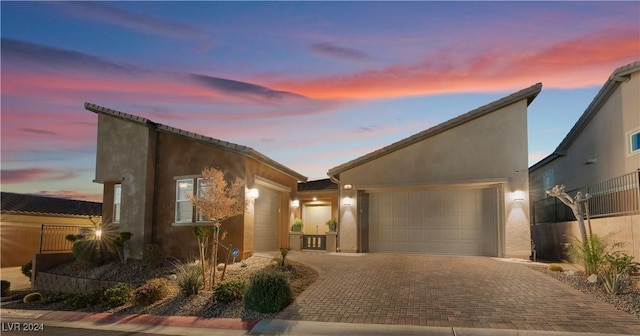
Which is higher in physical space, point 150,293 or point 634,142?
point 634,142

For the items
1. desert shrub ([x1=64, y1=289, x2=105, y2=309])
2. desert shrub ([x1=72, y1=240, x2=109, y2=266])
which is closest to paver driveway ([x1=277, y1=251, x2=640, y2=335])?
desert shrub ([x1=64, y1=289, x2=105, y2=309])

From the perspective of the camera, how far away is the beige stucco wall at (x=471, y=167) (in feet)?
49.4

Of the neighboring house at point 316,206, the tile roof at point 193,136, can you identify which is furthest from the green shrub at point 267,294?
the neighboring house at point 316,206

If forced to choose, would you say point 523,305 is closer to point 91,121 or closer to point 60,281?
point 60,281

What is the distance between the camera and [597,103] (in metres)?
15.7

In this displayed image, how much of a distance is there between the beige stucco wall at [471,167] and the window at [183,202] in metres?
5.81

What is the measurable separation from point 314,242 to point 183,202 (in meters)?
6.68

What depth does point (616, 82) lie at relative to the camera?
14.2 metres

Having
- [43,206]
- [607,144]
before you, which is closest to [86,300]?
[43,206]

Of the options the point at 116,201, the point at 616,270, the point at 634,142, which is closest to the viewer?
the point at 616,270

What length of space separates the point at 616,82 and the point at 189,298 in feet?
46.5

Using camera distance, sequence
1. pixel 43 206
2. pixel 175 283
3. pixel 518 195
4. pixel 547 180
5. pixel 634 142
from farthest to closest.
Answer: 1. pixel 43 206
2. pixel 547 180
3. pixel 518 195
4. pixel 634 142
5. pixel 175 283

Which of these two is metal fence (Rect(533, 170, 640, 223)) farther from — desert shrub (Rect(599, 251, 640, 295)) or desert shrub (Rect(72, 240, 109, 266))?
desert shrub (Rect(72, 240, 109, 266))

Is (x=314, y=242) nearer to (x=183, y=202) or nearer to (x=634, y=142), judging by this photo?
(x=183, y=202)
